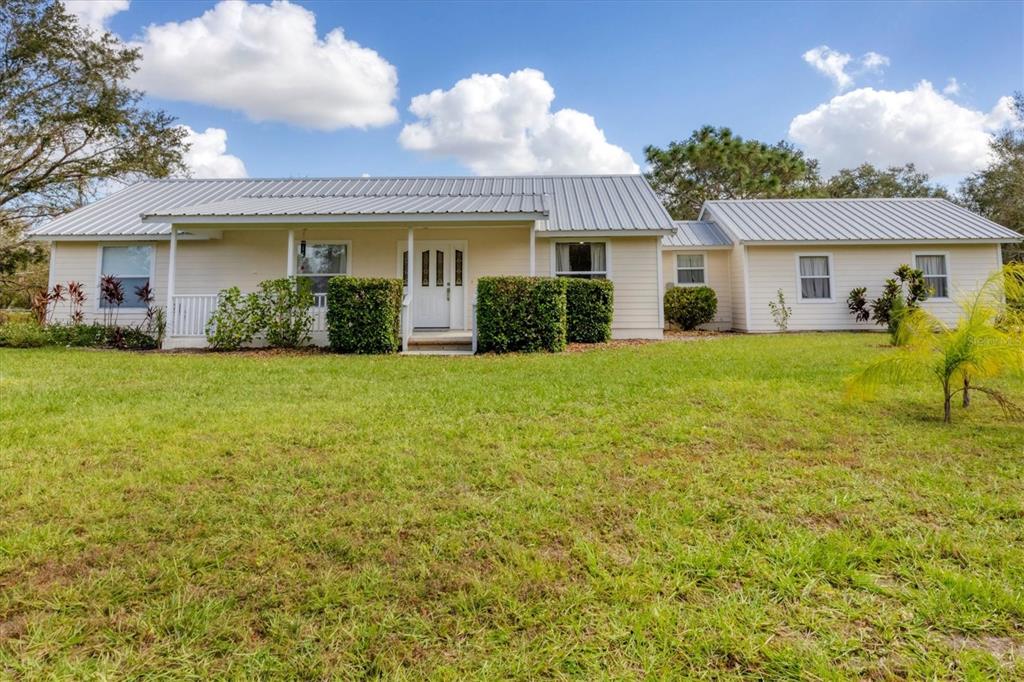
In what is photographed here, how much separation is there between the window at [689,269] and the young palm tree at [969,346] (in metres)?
11.6

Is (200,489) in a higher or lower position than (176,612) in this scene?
higher

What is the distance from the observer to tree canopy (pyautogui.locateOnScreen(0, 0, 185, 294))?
18594mm

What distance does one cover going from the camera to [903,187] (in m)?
31.7

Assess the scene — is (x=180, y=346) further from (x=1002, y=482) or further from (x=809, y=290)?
(x=809, y=290)

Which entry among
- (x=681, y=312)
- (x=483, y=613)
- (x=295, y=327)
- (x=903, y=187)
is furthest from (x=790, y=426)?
(x=903, y=187)

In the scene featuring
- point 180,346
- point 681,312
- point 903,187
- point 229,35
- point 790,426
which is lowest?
point 790,426

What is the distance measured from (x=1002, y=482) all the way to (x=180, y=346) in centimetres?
1335

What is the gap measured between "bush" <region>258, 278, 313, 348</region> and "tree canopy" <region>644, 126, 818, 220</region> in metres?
24.8

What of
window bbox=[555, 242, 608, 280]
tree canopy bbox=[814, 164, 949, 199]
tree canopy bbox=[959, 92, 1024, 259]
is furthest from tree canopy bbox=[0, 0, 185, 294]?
tree canopy bbox=[959, 92, 1024, 259]

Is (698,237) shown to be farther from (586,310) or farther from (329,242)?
(329,242)

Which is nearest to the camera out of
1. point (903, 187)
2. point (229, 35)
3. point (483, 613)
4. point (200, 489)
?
point (483, 613)

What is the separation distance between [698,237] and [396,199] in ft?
33.2

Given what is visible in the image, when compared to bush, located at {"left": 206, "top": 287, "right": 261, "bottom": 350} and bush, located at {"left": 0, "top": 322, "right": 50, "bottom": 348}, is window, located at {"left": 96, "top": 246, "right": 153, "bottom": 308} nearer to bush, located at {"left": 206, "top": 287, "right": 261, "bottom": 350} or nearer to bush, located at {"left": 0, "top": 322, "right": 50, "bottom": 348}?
bush, located at {"left": 0, "top": 322, "right": 50, "bottom": 348}

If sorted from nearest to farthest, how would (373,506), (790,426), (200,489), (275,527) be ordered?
1. (275,527)
2. (373,506)
3. (200,489)
4. (790,426)
